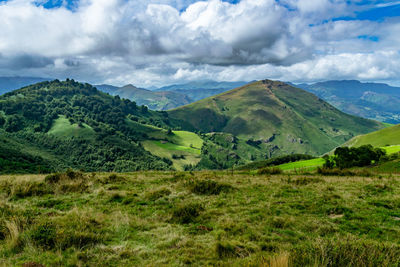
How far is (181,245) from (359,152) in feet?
159

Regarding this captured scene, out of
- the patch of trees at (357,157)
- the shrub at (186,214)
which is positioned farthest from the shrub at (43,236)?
the patch of trees at (357,157)

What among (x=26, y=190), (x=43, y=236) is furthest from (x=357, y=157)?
(x=26, y=190)

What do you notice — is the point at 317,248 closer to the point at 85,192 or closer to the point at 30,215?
the point at 30,215

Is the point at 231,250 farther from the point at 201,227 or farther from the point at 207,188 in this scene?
A: the point at 207,188

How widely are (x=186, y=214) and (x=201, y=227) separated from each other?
1.34 meters

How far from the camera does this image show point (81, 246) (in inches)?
285

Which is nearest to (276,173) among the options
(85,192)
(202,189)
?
(202,189)

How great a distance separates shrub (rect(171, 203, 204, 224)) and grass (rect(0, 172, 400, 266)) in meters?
0.05

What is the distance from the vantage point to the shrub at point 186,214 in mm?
10062

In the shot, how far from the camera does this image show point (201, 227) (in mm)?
9266

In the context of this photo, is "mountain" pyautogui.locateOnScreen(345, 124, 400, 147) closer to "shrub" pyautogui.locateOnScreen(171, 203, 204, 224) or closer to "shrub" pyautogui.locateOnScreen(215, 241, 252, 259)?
"shrub" pyautogui.locateOnScreen(171, 203, 204, 224)

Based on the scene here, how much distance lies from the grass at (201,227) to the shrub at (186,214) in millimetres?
47

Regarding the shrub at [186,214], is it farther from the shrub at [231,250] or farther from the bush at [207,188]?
the bush at [207,188]

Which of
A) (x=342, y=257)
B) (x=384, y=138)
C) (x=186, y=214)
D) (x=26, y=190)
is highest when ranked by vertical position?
(x=26, y=190)
